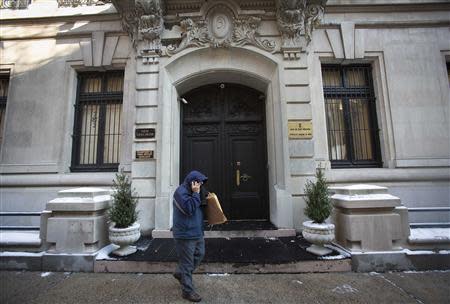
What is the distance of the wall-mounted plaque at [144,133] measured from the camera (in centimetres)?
709

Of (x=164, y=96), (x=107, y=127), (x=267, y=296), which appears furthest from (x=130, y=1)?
(x=267, y=296)

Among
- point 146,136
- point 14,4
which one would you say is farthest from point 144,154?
point 14,4

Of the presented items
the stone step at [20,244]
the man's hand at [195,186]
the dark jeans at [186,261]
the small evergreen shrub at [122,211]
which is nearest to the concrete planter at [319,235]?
the dark jeans at [186,261]

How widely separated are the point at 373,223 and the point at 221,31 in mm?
6321

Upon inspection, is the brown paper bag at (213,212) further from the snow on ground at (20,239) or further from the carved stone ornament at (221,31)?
the carved stone ornament at (221,31)

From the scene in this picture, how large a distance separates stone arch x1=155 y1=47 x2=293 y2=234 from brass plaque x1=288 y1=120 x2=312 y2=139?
20 cm

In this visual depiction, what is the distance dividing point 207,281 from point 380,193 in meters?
4.13

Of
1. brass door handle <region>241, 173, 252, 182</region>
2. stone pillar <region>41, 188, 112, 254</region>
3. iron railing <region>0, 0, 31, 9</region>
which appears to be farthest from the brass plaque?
iron railing <region>0, 0, 31, 9</region>

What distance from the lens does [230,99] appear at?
27.2 ft

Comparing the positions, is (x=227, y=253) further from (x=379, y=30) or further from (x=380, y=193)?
(x=379, y=30)

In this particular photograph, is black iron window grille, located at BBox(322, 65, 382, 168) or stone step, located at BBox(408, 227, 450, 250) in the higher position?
black iron window grille, located at BBox(322, 65, 382, 168)

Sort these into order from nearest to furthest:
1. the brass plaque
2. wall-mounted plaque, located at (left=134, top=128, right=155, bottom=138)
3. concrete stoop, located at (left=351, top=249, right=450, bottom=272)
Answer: concrete stoop, located at (left=351, top=249, right=450, bottom=272) < the brass plaque < wall-mounted plaque, located at (left=134, top=128, right=155, bottom=138)

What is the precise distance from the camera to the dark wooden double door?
7816 mm

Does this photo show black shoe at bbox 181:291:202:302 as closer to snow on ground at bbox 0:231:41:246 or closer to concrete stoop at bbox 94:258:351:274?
concrete stoop at bbox 94:258:351:274
